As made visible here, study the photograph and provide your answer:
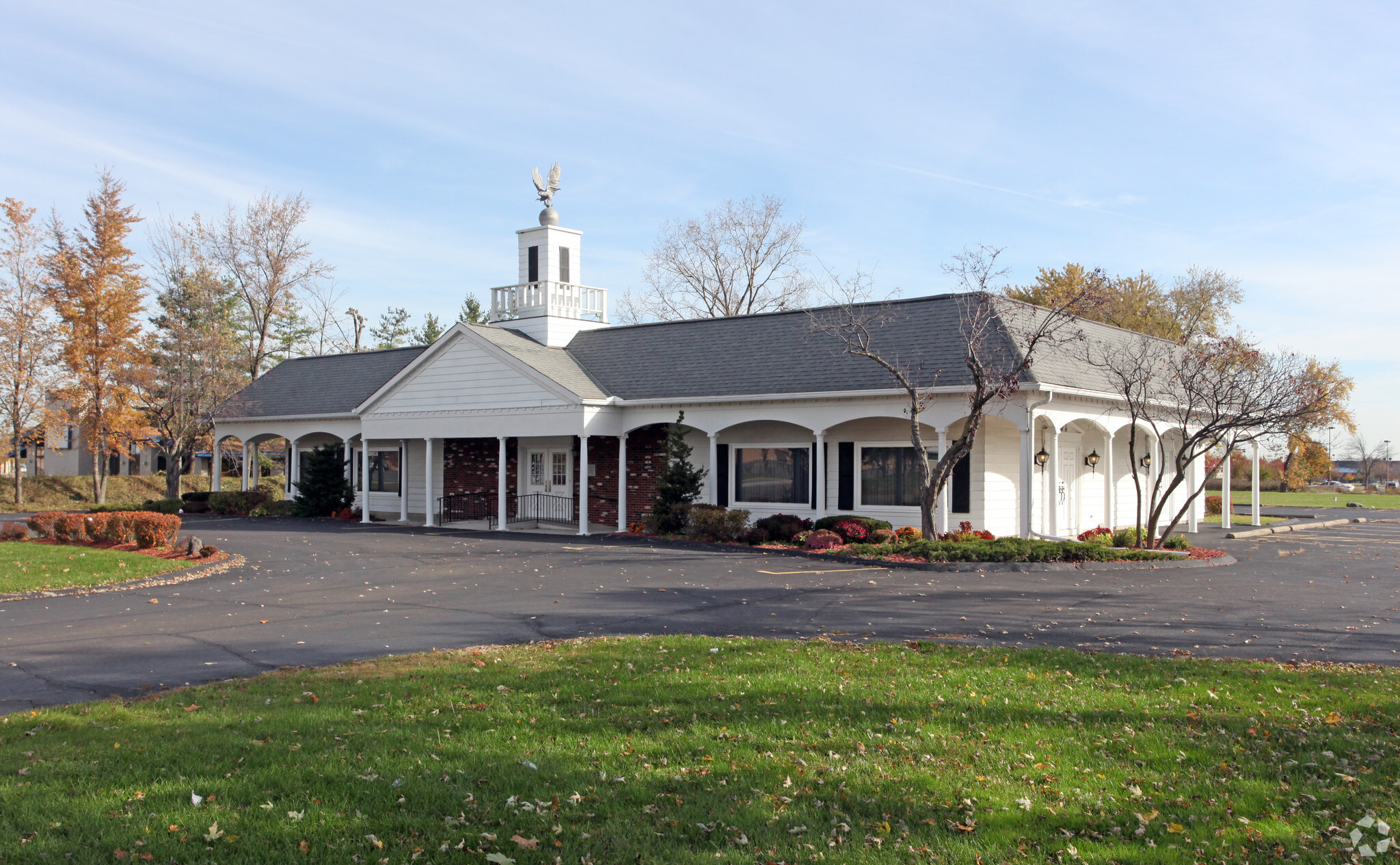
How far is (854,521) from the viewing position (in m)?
21.5

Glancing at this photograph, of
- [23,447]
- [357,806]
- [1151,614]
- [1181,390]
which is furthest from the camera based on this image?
[23,447]

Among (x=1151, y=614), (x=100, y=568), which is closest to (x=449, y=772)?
(x=1151, y=614)

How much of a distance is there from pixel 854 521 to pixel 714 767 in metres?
15.9

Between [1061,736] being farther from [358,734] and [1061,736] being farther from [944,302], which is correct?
[944,302]

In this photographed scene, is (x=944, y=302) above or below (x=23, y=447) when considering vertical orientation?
above

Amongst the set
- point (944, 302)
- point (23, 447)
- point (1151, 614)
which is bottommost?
point (1151, 614)

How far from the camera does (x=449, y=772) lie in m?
5.90

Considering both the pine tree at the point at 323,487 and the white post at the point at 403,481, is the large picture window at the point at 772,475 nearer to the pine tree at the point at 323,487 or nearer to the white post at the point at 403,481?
the white post at the point at 403,481

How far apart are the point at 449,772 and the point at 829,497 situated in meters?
18.5

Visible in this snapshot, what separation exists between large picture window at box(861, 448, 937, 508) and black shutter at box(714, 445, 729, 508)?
11.8 feet

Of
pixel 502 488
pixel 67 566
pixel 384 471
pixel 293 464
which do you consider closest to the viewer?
pixel 67 566

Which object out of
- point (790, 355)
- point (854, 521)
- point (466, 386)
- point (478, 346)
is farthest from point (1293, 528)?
point (466, 386)

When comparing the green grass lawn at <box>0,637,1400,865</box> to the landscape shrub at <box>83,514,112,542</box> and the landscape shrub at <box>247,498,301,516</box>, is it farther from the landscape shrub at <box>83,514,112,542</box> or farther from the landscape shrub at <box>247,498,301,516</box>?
the landscape shrub at <box>247,498,301,516</box>

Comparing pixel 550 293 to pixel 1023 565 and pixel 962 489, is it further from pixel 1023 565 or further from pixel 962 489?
pixel 1023 565
